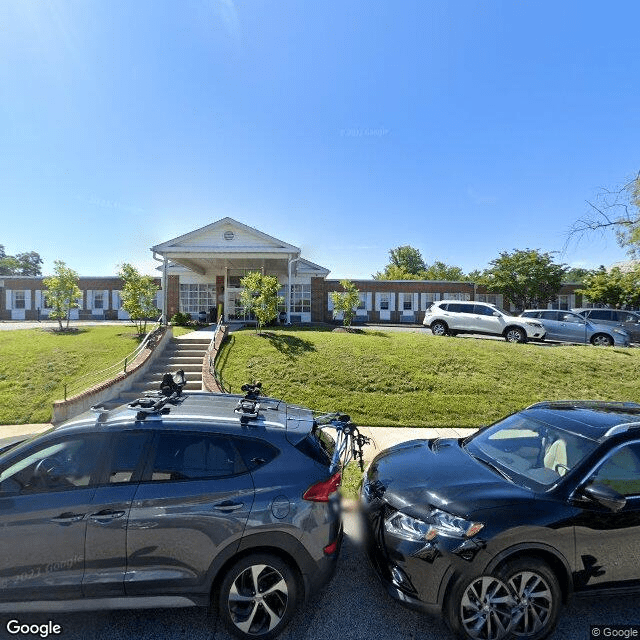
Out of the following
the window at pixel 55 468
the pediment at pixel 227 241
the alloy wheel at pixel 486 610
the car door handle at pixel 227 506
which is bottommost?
the alloy wheel at pixel 486 610

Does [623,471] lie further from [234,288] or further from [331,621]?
[234,288]

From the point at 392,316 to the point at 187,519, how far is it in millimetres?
29104

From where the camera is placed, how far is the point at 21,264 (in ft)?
262

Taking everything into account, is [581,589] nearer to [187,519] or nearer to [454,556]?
[454,556]

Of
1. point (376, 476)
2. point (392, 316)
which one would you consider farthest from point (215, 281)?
point (376, 476)

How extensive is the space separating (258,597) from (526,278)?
31091 mm

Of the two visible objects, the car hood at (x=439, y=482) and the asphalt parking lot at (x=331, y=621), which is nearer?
the asphalt parking lot at (x=331, y=621)

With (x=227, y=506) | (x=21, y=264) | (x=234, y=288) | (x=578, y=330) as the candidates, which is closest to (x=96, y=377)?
(x=227, y=506)

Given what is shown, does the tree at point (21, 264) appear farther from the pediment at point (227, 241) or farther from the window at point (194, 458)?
the window at point (194, 458)

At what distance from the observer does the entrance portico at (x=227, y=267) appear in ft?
57.4

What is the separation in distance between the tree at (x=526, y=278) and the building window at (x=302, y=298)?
1538cm

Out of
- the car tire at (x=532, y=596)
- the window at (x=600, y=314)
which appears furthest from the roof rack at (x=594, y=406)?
the window at (x=600, y=314)

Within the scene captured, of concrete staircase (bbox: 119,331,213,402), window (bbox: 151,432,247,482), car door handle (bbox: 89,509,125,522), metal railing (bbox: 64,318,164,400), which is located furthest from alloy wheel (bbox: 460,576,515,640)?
metal railing (bbox: 64,318,164,400)

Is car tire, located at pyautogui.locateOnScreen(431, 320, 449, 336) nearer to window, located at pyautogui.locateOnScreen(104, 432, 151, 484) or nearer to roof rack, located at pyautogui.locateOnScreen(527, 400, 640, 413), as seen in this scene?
roof rack, located at pyautogui.locateOnScreen(527, 400, 640, 413)
